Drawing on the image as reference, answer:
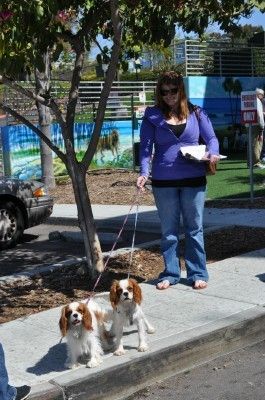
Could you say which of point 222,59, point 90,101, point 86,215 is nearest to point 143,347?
point 86,215

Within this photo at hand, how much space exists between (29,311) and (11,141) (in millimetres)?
11856

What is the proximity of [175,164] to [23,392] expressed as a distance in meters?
2.81

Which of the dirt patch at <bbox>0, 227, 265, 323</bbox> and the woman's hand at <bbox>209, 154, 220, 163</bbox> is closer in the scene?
the woman's hand at <bbox>209, 154, 220, 163</bbox>

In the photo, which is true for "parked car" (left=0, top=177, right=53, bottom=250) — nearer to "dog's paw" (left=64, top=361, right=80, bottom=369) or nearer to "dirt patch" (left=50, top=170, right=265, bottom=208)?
"dirt patch" (left=50, top=170, right=265, bottom=208)

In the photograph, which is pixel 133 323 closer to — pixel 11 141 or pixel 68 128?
pixel 68 128

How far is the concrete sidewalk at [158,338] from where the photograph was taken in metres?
4.47

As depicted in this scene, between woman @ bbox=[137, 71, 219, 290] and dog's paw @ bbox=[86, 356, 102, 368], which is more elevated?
woman @ bbox=[137, 71, 219, 290]

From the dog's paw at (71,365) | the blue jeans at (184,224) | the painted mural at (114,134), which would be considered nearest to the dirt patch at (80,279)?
the blue jeans at (184,224)

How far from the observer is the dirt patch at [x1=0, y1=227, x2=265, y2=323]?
6473mm

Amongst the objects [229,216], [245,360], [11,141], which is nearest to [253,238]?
[229,216]

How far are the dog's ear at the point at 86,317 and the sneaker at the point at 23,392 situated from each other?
568 mm

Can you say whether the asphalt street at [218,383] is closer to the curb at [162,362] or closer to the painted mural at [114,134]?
the curb at [162,362]

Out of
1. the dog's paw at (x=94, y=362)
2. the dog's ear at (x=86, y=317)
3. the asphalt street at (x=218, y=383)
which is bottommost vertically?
the asphalt street at (x=218, y=383)

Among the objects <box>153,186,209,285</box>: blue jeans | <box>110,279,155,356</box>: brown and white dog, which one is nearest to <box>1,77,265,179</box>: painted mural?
<box>153,186,209,285</box>: blue jeans
